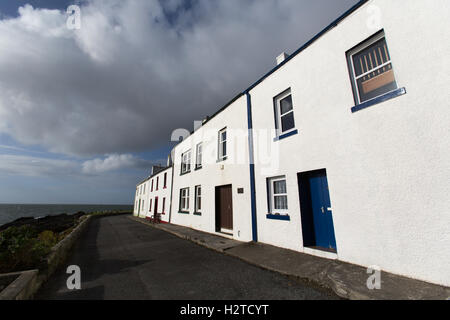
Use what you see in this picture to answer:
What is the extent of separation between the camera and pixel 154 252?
7637 mm

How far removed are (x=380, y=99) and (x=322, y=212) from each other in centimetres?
340

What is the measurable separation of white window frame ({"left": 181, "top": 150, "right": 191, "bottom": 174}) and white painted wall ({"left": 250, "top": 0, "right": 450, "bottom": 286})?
32.8 feet

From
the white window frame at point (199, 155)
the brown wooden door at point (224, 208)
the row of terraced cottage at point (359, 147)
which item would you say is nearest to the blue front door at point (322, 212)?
the row of terraced cottage at point (359, 147)

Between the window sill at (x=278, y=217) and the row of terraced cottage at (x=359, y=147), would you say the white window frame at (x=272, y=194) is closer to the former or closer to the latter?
the row of terraced cottage at (x=359, y=147)

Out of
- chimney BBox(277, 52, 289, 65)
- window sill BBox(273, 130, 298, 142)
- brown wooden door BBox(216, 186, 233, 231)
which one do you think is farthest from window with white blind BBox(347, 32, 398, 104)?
brown wooden door BBox(216, 186, 233, 231)

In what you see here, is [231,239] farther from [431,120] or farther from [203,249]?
[431,120]

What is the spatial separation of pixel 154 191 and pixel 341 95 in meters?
24.2


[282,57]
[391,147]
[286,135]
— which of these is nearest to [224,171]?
[286,135]

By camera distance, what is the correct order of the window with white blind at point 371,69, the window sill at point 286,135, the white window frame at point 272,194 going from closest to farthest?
the window with white blind at point 371,69
the window sill at point 286,135
the white window frame at point 272,194

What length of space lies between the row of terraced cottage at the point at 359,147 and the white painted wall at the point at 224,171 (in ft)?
0.33

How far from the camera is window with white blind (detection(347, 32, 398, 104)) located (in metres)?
4.91

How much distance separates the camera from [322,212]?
5.90 m

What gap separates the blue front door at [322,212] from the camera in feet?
18.6

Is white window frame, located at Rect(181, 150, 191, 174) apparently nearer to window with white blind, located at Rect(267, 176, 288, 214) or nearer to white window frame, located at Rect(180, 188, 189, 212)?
white window frame, located at Rect(180, 188, 189, 212)
